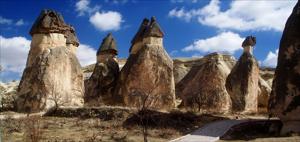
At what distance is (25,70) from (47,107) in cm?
222

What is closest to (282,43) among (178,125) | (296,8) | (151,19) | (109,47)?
(296,8)

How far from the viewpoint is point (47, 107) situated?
57.8 ft

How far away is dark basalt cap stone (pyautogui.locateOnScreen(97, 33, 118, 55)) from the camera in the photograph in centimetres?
2531

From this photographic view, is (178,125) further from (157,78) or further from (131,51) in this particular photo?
(131,51)

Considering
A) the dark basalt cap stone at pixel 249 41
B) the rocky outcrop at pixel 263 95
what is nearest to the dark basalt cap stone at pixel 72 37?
the dark basalt cap stone at pixel 249 41

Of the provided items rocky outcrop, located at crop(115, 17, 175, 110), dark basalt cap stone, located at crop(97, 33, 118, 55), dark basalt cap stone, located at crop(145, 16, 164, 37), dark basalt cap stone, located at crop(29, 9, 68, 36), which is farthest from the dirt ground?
dark basalt cap stone, located at crop(97, 33, 118, 55)

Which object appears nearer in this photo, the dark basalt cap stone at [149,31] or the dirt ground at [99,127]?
the dirt ground at [99,127]

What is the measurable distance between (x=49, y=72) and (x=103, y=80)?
5807 millimetres

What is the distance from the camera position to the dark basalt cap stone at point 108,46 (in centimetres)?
2531

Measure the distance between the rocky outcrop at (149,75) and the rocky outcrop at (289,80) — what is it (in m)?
6.34

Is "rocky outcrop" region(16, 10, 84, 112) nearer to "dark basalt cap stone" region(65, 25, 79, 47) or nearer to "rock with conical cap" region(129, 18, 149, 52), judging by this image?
"rock with conical cap" region(129, 18, 149, 52)

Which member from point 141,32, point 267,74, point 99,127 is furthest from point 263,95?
point 99,127

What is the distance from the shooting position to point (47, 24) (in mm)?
19250

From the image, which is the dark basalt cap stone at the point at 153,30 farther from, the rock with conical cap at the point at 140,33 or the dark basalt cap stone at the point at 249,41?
the dark basalt cap stone at the point at 249,41
